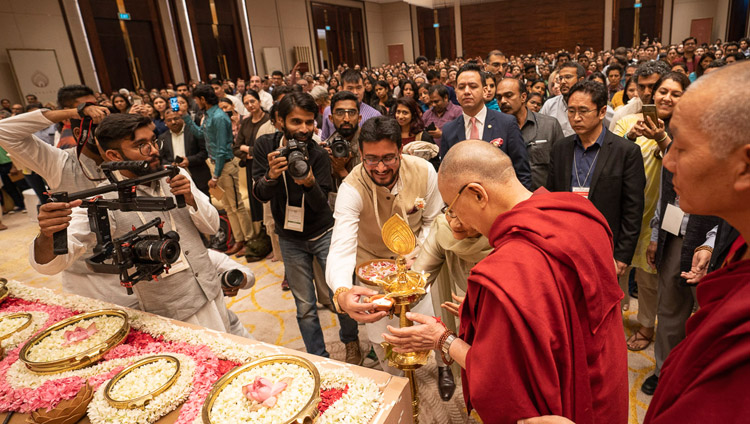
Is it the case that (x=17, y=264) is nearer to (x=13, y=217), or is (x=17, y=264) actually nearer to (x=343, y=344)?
(x=13, y=217)

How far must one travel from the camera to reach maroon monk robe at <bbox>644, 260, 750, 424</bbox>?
2.23 feet

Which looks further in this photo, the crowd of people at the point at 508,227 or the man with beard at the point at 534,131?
the man with beard at the point at 534,131

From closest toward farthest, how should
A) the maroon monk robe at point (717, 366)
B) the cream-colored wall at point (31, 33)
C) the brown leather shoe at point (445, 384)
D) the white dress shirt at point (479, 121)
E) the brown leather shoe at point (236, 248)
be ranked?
1. the maroon monk robe at point (717, 366)
2. the brown leather shoe at point (445, 384)
3. the white dress shirt at point (479, 121)
4. the brown leather shoe at point (236, 248)
5. the cream-colored wall at point (31, 33)

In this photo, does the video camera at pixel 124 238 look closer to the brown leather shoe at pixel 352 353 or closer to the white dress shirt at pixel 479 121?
the brown leather shoe at pixel 352 353

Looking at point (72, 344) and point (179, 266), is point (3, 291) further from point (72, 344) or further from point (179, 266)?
point (179, 266)

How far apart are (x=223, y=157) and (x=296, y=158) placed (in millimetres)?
2597

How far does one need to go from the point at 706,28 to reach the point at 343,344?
20362 mm

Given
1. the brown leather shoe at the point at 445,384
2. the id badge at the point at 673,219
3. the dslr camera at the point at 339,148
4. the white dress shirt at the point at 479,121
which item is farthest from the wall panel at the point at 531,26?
the brown leather shoe at the point at 445,384

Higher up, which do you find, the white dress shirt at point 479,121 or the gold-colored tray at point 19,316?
the white dress shirt at point 479,121

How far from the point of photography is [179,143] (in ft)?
15.8

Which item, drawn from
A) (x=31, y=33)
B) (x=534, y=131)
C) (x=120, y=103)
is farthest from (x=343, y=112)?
(x=31, y=33)

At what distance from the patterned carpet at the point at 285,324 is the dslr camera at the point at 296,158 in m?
1.42

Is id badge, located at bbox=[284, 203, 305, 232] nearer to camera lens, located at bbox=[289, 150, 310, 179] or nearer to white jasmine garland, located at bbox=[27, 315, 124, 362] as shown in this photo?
camera lens, located at bbox=[289, 150, 310, 179]

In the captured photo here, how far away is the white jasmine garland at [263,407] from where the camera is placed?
1163mm
